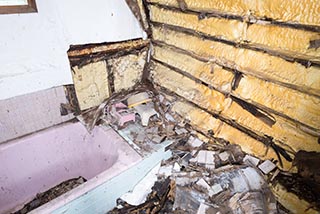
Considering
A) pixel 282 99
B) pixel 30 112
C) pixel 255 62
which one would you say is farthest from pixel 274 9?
pixel 30 112

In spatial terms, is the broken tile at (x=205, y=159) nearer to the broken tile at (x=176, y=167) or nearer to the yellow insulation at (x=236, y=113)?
the broken tile at (x=176, y=167)

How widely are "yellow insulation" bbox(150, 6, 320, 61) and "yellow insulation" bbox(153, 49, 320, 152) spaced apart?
24 cm

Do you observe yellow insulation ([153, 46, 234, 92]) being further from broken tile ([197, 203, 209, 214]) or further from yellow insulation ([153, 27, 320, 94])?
broken tile ([197, 203, 209, 214])

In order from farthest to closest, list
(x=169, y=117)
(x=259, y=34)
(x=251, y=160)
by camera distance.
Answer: (x=169, y=117) → (x=251, y=160) → (x=259, y=34)

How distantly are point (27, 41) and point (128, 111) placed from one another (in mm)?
896

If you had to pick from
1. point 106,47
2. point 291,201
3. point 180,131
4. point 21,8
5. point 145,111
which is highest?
point 21,8

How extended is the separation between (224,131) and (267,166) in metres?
0.36

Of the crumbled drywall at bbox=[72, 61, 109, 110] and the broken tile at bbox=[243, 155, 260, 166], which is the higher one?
the crumbled drywall at bbox=[72, 61, 109, 110]

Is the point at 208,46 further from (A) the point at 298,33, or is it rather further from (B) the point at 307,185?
(B) the point at 307,185

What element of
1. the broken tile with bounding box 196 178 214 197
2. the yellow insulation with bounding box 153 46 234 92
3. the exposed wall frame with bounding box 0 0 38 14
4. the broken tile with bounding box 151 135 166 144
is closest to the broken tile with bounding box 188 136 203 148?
the broken tile with bounding box 151 135 166 144

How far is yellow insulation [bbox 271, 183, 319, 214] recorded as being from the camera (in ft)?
4.32

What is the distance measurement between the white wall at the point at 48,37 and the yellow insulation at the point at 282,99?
115cm

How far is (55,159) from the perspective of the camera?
186 cm

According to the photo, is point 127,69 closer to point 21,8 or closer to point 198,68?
point 198,68
